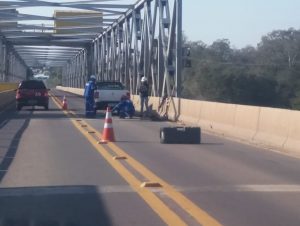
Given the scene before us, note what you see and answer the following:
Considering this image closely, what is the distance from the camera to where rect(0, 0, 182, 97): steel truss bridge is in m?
41.0

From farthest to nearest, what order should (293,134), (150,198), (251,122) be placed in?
(251,122), (293,134), (150,198)

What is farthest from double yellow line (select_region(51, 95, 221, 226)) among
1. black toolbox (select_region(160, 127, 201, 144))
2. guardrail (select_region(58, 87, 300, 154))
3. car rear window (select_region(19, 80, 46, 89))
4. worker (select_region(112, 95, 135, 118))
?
car rear window (select_region(19, 80, 46, 89))

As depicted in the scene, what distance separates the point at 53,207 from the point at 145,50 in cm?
4231

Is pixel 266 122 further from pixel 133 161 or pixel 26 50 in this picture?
pixel 26 50

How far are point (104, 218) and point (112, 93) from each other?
101 feet

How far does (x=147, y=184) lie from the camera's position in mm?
12188

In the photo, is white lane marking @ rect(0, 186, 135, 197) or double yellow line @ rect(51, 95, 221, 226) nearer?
double yellow line @ rect(51, 95, 221, 226)

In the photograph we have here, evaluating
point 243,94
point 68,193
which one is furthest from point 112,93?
point 68,193

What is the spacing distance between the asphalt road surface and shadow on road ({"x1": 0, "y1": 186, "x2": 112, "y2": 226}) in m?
0.01

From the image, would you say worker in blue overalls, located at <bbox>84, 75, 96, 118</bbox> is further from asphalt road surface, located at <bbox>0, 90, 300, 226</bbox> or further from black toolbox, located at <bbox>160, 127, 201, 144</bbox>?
black toolbox, located at <bbox>160, 127, 201, 144</bbox>

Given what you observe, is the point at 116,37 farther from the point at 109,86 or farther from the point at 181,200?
the point at 181,200

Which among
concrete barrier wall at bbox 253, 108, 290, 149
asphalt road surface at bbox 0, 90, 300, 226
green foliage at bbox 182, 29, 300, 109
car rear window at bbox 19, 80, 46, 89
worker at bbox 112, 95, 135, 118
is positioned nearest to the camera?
asphalt road surface at bbox 0, 90, 300, 226

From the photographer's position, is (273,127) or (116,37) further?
(116,37)

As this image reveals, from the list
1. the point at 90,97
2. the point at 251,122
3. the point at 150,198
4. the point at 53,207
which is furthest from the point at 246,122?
the point at 53,207
